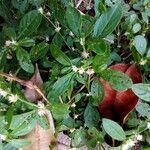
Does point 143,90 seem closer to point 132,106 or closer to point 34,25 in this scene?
point 132,106

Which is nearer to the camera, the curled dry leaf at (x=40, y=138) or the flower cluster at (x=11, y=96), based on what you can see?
the flower cluster at (x=11, y=96)

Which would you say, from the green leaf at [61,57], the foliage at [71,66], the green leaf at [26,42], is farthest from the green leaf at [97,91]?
the green leaf at [26,42]

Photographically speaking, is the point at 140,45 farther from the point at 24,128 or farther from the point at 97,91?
the point at 24,128

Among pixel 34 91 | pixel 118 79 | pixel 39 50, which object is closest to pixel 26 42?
pixel 39 50

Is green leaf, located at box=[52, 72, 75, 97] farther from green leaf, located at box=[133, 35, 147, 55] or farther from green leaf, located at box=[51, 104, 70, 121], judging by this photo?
green leaf, located at box=[133, 35, 147, 55]

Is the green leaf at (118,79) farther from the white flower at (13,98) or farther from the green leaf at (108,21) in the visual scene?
the white flower at (13,98)

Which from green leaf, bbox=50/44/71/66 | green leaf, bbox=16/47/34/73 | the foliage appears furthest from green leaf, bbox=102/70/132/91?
green leaf, bbox=16/47/34/73
